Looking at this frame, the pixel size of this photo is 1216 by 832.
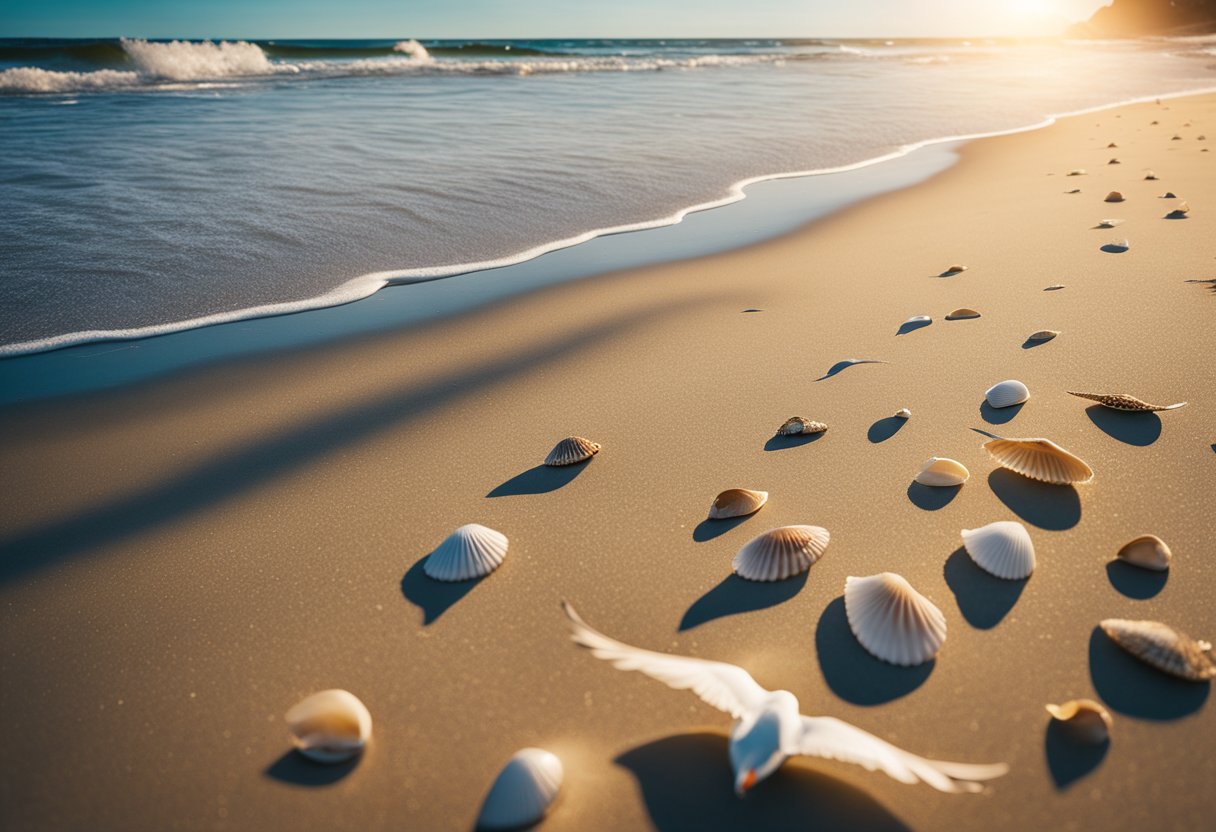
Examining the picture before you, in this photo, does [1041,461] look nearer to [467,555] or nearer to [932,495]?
[932,495]

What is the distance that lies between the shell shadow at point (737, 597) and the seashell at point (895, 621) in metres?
0.17

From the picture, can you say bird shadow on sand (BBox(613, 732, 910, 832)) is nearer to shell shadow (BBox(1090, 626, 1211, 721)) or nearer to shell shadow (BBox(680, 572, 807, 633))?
shell shadow (BBox(680, 572, 807, 633))

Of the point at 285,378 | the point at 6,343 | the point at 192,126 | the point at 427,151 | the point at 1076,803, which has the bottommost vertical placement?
the point at 1076,803

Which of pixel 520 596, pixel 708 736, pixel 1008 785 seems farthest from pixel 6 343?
pixel 1008 785

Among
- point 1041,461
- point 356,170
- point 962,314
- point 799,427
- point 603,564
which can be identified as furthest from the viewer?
point 356,170

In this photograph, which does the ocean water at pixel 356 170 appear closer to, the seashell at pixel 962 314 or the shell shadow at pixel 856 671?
the seashell at pixel 962 314

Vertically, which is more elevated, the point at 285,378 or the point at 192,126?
the point at 192,126

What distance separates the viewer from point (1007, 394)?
255cm

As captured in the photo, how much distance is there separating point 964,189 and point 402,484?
615 cm

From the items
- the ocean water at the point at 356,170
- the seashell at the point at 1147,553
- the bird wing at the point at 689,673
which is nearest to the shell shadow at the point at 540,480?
the bird wing at the point at 689,673

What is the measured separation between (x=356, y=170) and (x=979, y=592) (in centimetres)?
676

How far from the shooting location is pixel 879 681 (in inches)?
60.5

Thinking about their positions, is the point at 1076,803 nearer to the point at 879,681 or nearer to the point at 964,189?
the point at 879,681

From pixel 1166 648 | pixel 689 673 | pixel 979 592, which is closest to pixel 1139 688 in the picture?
pixel 1166 648
